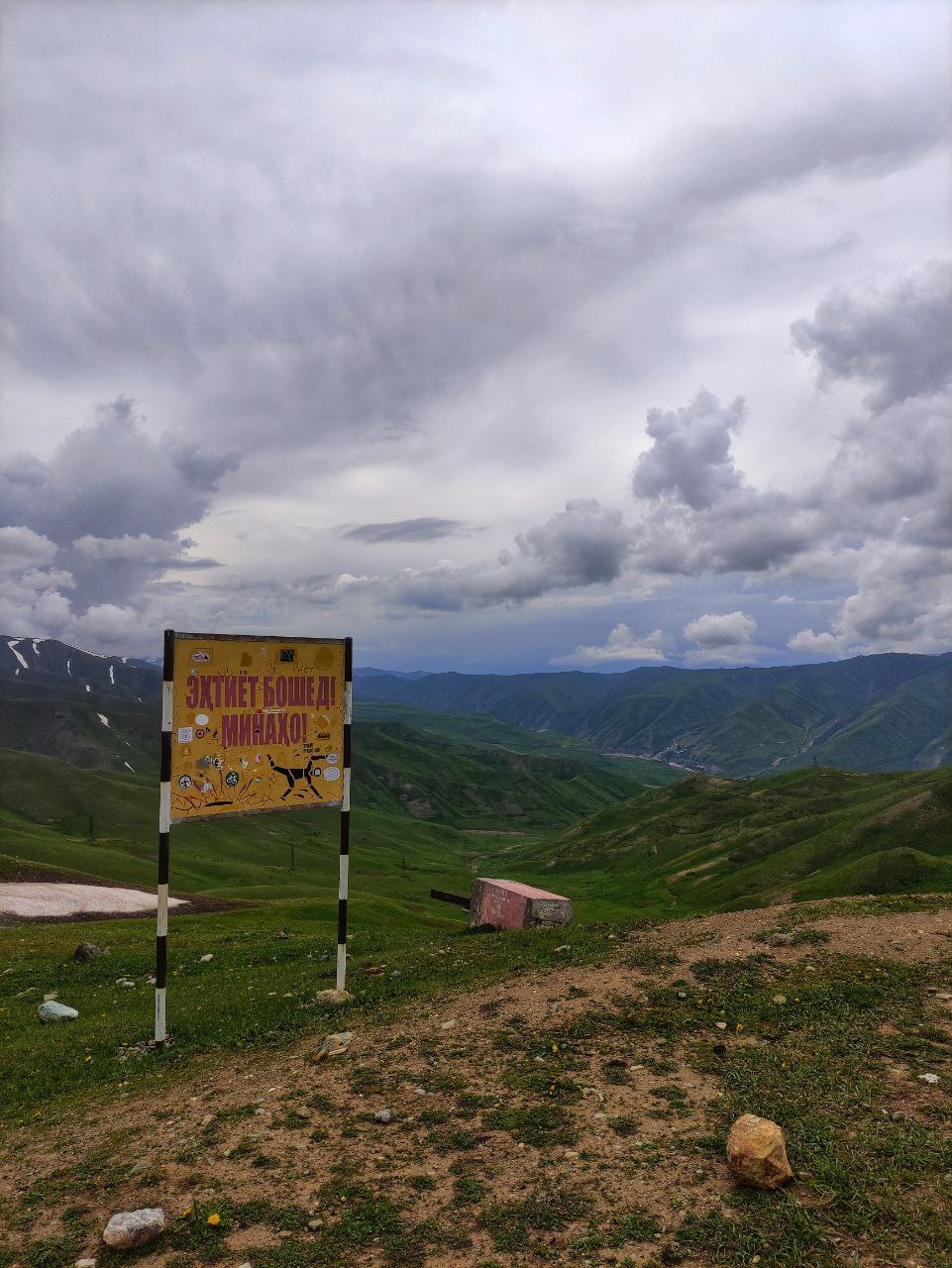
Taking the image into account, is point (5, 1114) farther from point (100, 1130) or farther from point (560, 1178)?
point (560, 1178)

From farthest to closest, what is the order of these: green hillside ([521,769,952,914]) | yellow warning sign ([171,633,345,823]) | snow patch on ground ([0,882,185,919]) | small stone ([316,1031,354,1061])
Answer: green hillside ([521,769,952,914]) → snow patch on ground ([0,882,185,919]) → yellow warning sign ([171,633,345,823]) → small stone ([316,1031,354,1061])

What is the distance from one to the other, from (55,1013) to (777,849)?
115 metres

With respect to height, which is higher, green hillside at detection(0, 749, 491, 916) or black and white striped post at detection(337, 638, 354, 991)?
black and white striped post at detection(337, 638, 354, 991)

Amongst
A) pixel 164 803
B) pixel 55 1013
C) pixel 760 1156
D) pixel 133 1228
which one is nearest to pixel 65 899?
pixel 55 1013

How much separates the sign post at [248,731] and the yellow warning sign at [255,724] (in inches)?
0.9

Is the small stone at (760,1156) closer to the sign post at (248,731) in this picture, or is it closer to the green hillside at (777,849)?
the sign post at (248,731)

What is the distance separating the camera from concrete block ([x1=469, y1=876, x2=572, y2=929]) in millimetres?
26625

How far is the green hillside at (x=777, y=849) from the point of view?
237 ft

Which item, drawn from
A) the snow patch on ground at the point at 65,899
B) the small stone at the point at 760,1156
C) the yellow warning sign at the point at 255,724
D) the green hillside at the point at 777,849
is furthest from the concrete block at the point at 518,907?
the green hillside at the point at 777,849

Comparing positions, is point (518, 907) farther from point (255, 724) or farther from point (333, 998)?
point (255, 724)

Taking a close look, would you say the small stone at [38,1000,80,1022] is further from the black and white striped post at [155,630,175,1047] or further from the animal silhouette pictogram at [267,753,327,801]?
the animal silhouette pictogram at [267,753,327,801]

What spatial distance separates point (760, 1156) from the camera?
7547 mm

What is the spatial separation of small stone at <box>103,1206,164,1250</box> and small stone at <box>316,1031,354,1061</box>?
4895 mm

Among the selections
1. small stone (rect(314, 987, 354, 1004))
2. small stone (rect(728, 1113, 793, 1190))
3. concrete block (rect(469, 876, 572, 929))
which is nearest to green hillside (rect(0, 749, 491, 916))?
concrete block (rect(469, 876, 572, 929))
